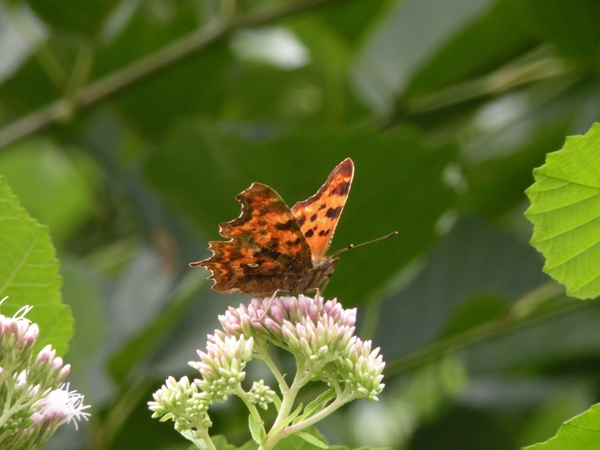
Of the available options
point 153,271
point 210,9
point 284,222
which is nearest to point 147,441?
point 153,271

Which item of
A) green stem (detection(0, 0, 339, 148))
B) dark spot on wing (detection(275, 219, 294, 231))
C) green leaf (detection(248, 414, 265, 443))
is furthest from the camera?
green stem (detection(0, 0, 339, 148))

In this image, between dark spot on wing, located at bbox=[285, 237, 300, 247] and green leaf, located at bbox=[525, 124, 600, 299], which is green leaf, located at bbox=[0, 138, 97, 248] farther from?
green leaf, located at bbox=[525, 124, 600, 299]

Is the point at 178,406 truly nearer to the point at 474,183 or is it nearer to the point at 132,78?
the point at 132,78

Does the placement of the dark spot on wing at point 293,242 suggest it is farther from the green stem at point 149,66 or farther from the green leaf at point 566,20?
the green leaf at point 566,20

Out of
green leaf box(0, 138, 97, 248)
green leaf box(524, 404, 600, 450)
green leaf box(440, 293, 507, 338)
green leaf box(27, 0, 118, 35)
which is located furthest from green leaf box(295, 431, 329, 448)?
green leaf box(0, 138, 97, 248)

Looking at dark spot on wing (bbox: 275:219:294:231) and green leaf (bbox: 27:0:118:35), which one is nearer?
dark spot on wing (bbox: 275:219:294:231)

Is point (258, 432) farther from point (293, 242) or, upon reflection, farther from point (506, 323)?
point (506, 323)

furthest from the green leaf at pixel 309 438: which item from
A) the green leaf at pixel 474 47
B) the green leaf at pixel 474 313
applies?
the green leaf at pixel 474 47
